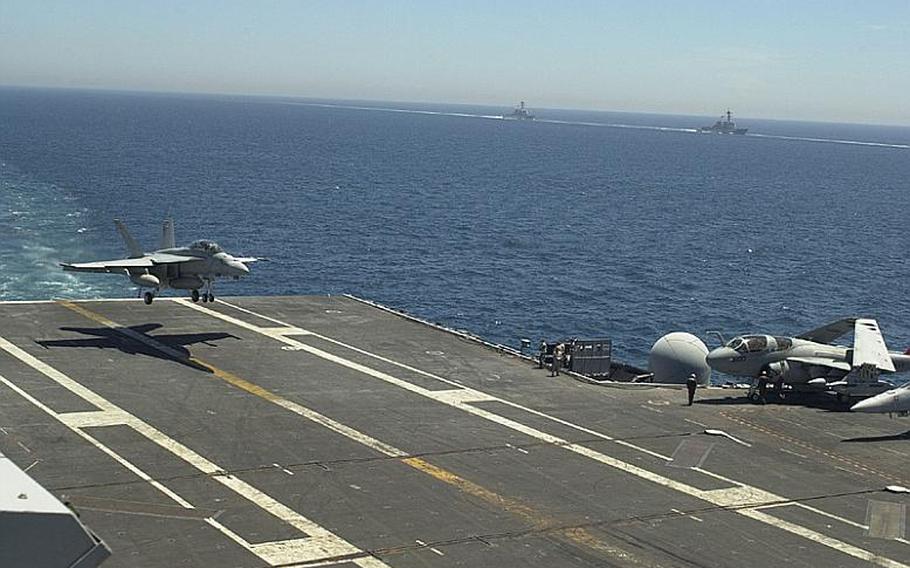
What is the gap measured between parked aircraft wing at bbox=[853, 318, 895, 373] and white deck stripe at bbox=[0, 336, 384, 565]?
2647cm

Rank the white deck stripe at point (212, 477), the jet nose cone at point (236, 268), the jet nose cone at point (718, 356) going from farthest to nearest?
the jet nose cone at point (236, 268) → the jet nose cone at point (718, 356) → the white deck stripe at point (212, 477)

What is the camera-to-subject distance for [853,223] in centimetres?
15988

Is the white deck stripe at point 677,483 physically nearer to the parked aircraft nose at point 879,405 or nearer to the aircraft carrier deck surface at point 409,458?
the aircraft carrier deck surface at point 409,458

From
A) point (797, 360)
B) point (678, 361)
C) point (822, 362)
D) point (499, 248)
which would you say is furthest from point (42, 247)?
point (822, 362)

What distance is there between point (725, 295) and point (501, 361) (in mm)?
49098

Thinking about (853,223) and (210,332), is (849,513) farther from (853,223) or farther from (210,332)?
(853,223)

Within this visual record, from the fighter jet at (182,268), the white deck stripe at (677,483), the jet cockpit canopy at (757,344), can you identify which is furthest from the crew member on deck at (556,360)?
the fighter jet at (182,268)

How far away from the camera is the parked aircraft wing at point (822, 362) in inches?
1805

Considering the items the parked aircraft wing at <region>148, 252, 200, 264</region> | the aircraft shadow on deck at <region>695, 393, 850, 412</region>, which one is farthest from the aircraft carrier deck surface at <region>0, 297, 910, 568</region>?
the parked aircraft wing at <region>148, 252, 200, 264</region>

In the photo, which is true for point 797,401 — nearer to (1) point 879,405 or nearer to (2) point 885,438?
(2) point 885,438

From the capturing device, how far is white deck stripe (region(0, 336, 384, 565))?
26.1 metres

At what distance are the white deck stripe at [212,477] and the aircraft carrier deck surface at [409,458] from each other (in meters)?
0.09

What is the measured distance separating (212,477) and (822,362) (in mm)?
27105

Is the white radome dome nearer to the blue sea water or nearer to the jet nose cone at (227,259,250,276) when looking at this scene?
the blue sea water
